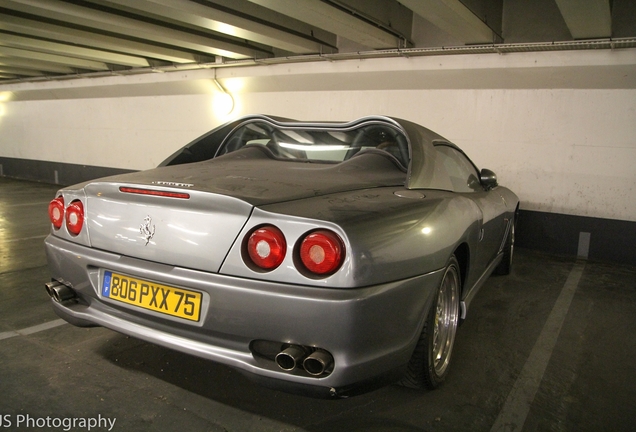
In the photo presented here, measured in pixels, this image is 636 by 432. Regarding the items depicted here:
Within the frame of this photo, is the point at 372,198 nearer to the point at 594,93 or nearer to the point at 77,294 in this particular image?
the point at 77,294

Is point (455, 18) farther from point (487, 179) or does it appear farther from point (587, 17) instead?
point (487, 179)

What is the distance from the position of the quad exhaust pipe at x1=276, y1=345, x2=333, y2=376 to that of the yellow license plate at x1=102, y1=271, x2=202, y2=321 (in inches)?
13.9

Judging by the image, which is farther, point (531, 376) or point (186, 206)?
point (531, 376)

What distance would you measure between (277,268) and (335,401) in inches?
32.7

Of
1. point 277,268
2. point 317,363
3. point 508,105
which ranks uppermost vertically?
point 508,105

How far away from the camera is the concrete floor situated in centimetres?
191

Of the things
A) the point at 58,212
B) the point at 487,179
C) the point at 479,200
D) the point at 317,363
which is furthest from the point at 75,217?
the point at 487,179

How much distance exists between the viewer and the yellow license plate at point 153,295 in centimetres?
170

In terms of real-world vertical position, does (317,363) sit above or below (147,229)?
below

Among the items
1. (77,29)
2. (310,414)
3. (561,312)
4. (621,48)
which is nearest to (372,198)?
(310,414)

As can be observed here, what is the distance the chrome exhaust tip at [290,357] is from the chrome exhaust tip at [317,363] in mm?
28

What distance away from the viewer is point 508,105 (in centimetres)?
598

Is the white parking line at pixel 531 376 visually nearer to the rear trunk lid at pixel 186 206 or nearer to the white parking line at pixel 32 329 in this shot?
the rear trunk lid at pixel 186 206

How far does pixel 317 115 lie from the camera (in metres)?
7.65
